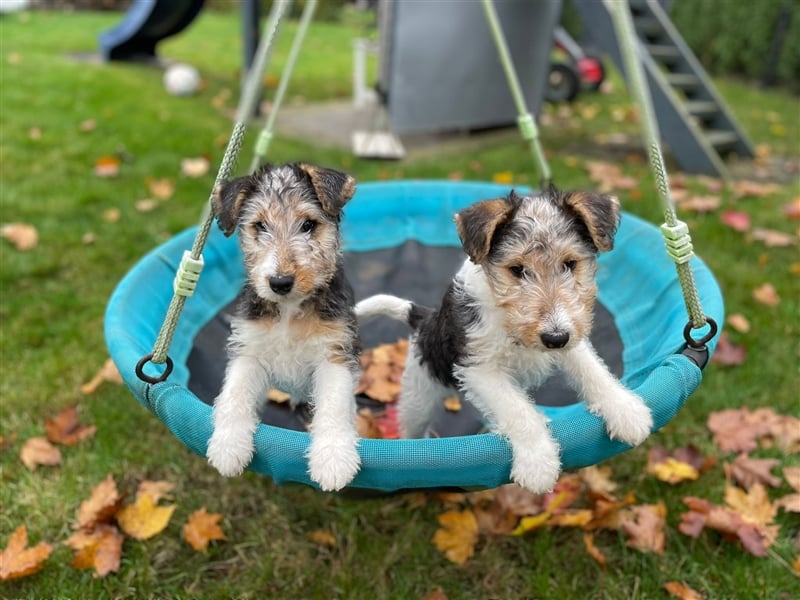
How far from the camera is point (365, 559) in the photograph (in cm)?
370

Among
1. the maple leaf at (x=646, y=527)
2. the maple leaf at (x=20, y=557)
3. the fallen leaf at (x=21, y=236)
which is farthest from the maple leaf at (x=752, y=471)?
the fallen leaf at (x=21, y=236)

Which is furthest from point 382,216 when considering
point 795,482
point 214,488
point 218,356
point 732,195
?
point 732,195

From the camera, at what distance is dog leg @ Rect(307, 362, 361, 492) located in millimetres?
2590

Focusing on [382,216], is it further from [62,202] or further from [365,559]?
[62,202]

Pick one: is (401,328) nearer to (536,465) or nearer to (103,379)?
(103,379)

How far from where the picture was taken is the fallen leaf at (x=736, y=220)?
6996 millimetres

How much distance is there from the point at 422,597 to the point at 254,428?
4.67ft

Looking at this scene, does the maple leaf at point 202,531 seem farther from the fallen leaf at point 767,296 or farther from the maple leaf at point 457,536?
the fallen leaf at point 767,296

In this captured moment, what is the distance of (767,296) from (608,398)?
3.77m

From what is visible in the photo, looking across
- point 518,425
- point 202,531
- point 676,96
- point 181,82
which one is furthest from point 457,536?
point 181,82

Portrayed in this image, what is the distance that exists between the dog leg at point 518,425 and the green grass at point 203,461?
3.86 ft

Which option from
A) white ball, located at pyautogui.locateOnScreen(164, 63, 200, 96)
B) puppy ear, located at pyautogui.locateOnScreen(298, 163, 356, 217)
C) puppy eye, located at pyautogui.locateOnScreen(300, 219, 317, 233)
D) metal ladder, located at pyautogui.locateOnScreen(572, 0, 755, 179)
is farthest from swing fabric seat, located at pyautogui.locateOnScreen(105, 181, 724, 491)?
white ball, located at pyautogui.locateOnScreen(164, 63, 200, 96)

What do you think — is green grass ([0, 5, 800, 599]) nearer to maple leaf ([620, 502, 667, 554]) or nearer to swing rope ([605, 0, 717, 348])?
maple leaf ([620, 502, 667, 554])

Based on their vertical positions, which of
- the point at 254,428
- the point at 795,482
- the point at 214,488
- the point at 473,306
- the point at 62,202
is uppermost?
the point at 473,306
